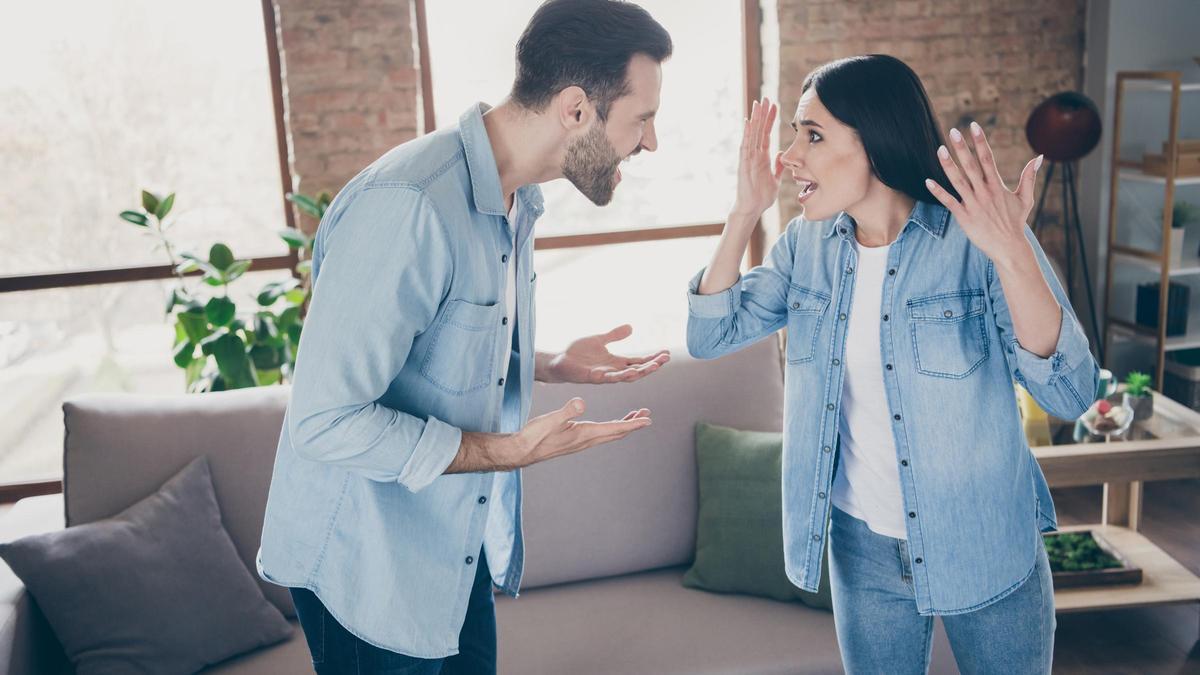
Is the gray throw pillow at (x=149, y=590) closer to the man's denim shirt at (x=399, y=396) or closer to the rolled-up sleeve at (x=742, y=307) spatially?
the man's denim shirt at (x=399, y=396)

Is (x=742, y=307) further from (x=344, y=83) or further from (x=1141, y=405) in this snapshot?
(x=344, y=83)

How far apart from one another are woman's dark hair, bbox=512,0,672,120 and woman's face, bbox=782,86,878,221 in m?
0.31

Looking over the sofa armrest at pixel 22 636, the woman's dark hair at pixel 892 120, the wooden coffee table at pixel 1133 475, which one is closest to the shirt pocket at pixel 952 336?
the woman's dark hair at pixel 892 120

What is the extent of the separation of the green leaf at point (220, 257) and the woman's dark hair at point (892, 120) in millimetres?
2192

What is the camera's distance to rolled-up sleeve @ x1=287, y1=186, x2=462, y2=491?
1315 mm

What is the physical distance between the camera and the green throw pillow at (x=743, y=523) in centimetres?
242

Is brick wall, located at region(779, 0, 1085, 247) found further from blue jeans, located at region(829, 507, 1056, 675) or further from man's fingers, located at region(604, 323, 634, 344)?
blue jeans, located at region(829, 507, 1056, 675)

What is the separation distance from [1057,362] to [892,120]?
43 centimetres

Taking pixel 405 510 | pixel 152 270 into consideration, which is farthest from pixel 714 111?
Answer: pixel 405 510

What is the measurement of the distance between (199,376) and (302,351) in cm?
218

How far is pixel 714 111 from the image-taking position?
14.0 feet

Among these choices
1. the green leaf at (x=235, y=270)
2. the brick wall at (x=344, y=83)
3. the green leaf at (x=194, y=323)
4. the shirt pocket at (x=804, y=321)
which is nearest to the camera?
the shirt pocket at (x=804, y=321)

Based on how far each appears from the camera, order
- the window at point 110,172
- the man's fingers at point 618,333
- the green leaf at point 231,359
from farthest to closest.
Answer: the window at point 110,172 → the green leaf at point 231,359 → the man's fingers at point 618,333

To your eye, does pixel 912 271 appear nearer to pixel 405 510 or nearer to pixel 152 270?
pixel 405 510
